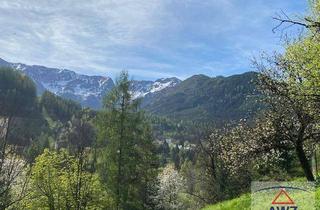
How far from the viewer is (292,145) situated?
1110 inches

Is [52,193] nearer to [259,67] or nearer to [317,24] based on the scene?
[259,67]

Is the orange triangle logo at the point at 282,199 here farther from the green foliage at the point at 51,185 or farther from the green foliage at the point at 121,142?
the green foliage at the point at 121,142

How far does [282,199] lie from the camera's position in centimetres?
1759

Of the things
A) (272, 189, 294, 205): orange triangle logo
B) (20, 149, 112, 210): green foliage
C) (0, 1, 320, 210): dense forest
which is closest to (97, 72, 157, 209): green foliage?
(0, 1, 320, 210): dense forest

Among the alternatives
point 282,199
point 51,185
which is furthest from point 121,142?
→ point 282,199

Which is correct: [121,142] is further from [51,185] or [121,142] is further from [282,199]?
[282,199]

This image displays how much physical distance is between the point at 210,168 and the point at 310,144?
29.3 meters

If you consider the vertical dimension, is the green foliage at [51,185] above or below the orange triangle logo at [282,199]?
below

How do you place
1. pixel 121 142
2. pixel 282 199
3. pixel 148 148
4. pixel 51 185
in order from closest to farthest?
pixel 282 199 < pixel 51 185 < pixel 121 142 < pixel 148 148

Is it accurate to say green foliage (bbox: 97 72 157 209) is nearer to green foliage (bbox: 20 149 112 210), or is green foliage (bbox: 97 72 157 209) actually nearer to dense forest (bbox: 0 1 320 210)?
dense forest (bbox: 0 1 320 210)

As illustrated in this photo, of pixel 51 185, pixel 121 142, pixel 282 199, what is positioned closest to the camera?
pixel 282 199

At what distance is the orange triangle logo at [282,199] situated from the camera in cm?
1711

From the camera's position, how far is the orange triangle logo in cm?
1711

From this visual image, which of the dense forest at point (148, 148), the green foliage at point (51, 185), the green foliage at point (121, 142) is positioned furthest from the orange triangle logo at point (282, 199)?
the green foliage at point (121, 142)
